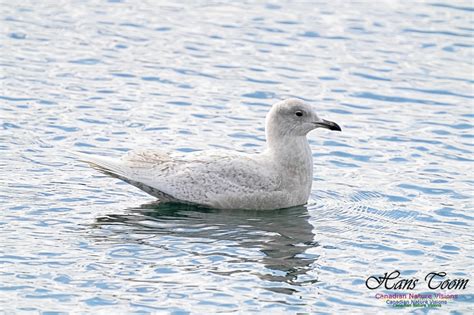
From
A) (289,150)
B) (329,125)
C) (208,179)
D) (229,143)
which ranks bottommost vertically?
(229,143)

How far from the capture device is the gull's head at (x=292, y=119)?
13547 mm

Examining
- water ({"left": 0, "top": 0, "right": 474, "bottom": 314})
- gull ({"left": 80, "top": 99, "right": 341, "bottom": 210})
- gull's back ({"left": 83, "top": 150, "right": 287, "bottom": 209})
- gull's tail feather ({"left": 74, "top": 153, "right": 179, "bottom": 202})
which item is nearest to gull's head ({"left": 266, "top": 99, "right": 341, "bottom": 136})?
gull ({"left": 80, "top": 99, "right": 341, "bottom": 210})

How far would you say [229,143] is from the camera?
15664 millimetres

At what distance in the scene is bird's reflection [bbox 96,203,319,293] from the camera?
38.1ft

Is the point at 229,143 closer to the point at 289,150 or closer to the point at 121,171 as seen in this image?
the point at 289,150

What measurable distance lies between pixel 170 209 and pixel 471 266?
336cm

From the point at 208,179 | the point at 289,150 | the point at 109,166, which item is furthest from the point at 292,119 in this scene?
the point at 109,166

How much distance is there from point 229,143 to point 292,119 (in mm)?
2232

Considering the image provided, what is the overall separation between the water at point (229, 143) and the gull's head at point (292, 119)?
0.88 metres

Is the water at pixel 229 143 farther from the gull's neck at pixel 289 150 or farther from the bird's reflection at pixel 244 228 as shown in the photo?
the gull's neck at pixel 289 150

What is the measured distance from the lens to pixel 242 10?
22.8 metres

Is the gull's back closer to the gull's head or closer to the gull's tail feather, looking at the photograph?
the gull's tail feather

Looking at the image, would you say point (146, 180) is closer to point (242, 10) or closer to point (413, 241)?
point (413, 241)

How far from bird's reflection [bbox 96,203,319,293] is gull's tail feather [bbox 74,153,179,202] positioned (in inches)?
6.0
